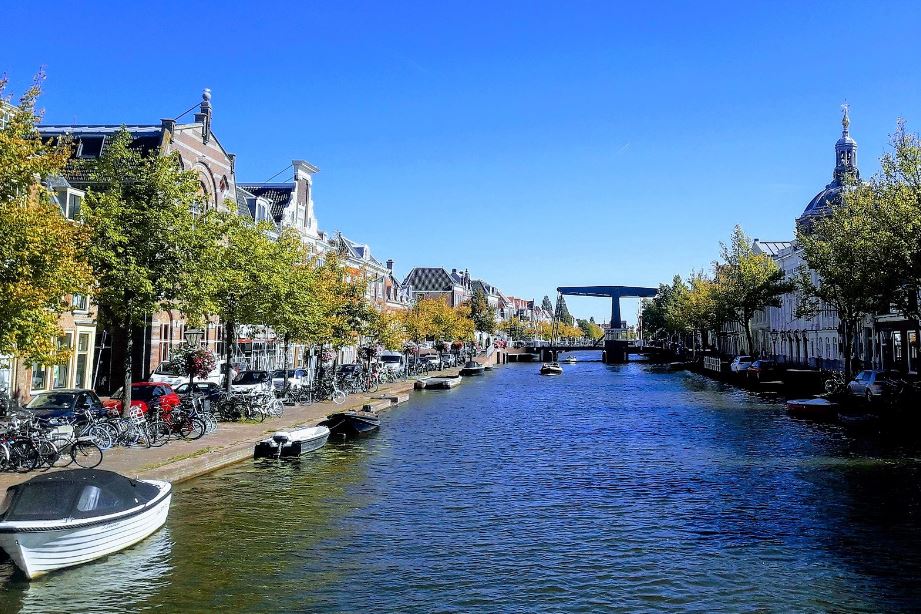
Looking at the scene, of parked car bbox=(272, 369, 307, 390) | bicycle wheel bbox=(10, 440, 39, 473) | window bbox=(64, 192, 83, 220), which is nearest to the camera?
bicycle wheel bbox=(10, 440, 39, 473)

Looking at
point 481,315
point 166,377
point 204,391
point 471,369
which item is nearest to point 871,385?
point 204,391

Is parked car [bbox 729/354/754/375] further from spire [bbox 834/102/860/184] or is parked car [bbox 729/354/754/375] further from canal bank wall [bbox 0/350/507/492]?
canal bank wall [bbox 0/350/507/492]

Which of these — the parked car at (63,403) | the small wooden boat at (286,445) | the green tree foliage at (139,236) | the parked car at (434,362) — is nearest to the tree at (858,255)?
the small wooden boat at (286,445)

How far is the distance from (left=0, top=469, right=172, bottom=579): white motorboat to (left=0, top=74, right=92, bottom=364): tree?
513 cm

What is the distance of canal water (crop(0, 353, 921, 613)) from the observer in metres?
13.8

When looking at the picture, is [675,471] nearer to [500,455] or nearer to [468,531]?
[500,455]

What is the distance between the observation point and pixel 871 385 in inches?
1625

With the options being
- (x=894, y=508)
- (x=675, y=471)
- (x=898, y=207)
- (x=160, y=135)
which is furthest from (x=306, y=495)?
(x=160, y=135)

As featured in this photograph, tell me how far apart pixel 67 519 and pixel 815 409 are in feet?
125

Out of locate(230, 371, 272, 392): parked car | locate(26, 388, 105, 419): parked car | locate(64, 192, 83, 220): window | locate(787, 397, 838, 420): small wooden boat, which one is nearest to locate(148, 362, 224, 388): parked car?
locate(230, 371, 272, 392): parked car

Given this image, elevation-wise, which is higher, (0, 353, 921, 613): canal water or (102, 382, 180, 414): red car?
(102, 382, 180, 414): red car

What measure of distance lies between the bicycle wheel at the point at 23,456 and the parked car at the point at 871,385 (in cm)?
3636

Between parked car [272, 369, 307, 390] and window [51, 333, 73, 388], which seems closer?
window [51, 333, 73, 388]

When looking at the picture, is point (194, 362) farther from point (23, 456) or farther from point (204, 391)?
point (23, 456)
